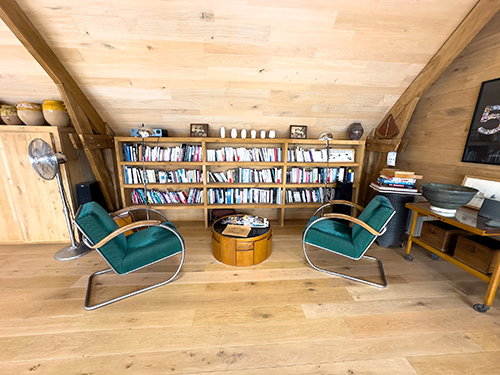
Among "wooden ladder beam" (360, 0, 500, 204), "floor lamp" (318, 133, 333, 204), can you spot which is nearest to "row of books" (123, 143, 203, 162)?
"floor lamp" (318, 133, 333, 204)

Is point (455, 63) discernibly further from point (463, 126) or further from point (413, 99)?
point (463, 126)

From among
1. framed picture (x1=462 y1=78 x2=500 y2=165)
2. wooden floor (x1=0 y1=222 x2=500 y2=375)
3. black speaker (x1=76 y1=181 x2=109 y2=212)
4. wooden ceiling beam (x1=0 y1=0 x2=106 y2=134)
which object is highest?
wooden ceiling beam (x1=0 y1=0 x2=106 y2=134)

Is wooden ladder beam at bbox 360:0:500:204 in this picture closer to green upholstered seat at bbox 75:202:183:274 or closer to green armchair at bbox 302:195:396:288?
green armchair at bbox 302:195:396:288

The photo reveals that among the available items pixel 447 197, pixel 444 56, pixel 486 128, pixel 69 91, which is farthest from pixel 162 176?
pixel 486 128

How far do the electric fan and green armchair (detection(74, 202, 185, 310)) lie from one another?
757 millimetres

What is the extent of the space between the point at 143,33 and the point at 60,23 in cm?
71

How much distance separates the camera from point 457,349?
1.45 m

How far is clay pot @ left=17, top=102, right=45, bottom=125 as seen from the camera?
2.39 metres

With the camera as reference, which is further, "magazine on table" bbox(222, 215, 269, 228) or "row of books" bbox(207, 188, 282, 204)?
"row of books" bbox(207, 188, 282, 204)

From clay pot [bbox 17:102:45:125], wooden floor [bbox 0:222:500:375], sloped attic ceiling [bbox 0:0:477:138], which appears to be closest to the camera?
wooden floor [bbox 0:222:500:375]

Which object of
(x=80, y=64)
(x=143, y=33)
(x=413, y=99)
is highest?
(x=143, y=33)

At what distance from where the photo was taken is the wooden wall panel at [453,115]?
6.91 ft

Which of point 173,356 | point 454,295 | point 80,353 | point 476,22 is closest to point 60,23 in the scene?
point 80,353

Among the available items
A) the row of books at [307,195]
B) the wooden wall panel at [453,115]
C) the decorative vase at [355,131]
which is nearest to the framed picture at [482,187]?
the wooden wall panel at [453,115]
